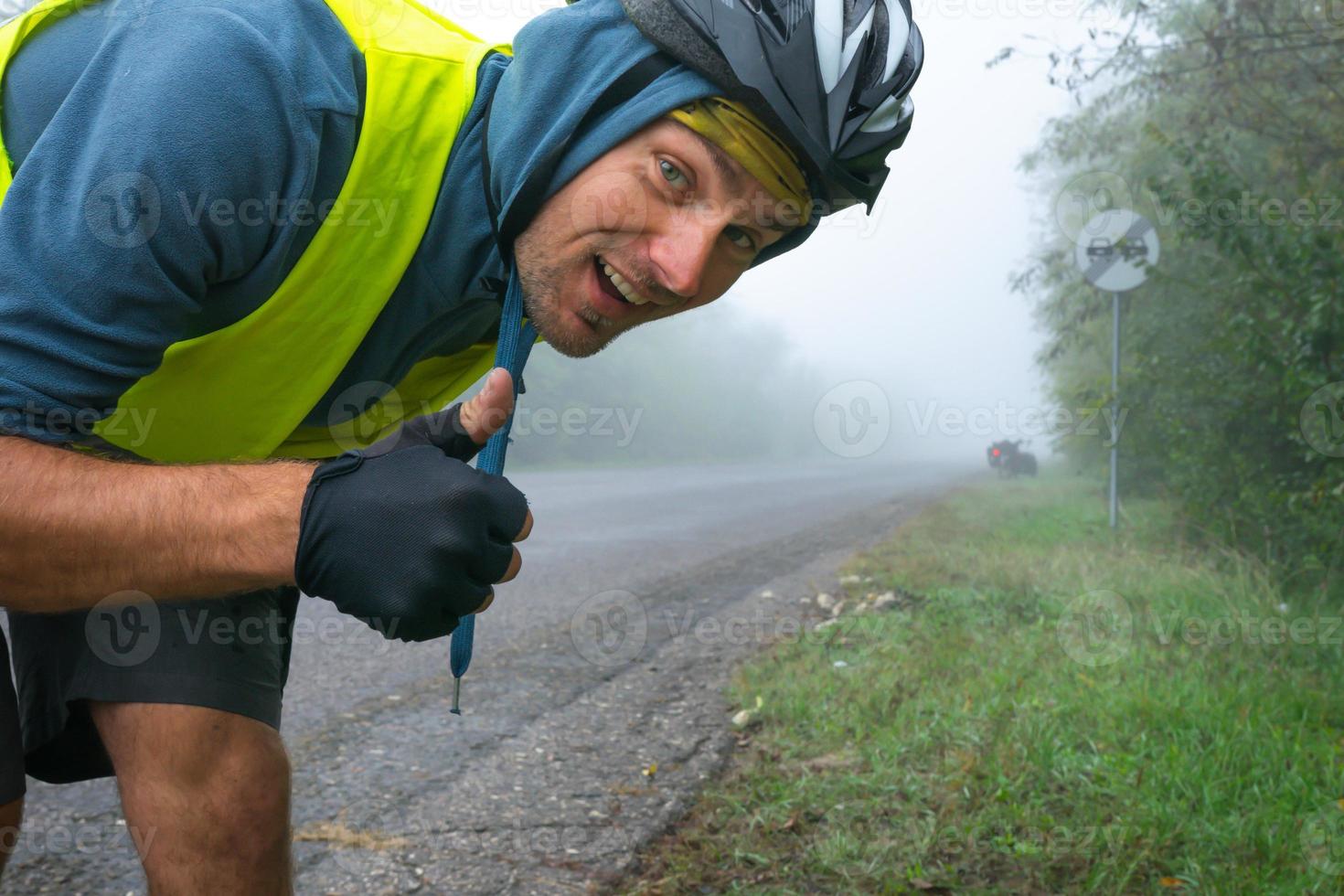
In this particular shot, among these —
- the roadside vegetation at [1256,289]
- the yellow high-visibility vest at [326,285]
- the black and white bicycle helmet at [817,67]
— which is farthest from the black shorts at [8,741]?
the roadside vegetation at [1256,289]

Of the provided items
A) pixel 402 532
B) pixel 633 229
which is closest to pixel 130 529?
pixel 402 532

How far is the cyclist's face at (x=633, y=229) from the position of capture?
5.49 feet

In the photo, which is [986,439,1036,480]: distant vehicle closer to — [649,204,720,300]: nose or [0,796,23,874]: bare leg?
[649,204,720,300]: nose

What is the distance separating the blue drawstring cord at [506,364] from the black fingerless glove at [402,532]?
0.82ft

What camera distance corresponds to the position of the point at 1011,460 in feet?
115

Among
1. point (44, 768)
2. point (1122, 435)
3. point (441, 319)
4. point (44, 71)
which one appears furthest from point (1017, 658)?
point (1122, 435)

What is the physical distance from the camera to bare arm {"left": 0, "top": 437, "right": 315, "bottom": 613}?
47.0 inches

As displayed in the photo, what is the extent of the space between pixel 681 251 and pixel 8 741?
1.21 meters

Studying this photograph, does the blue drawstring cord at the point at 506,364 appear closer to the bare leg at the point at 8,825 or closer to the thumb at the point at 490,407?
the thumb at the point at 490,407

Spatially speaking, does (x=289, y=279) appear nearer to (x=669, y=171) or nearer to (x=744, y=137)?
(x=669, y=171)

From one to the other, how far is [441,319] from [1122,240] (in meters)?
6.94

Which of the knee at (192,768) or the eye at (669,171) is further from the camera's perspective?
the eye at (669,171)

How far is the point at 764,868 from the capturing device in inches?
99.6

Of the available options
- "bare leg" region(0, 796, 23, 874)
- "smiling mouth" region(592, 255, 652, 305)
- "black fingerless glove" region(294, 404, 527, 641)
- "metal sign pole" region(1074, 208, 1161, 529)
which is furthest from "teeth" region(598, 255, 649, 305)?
"metal sign pole" region(1074, 208, 1161, 529)
